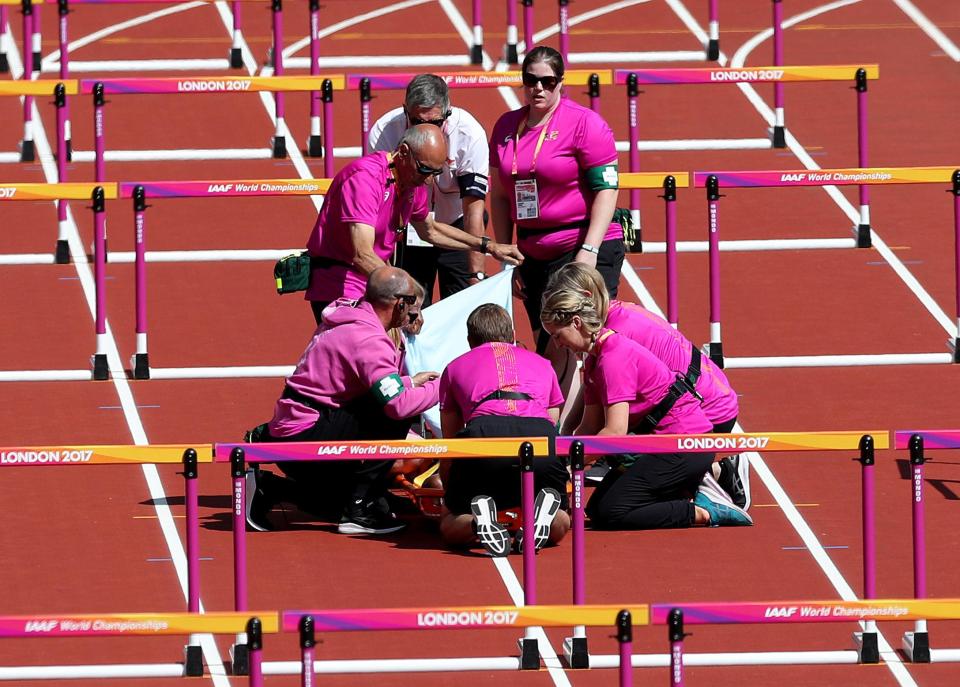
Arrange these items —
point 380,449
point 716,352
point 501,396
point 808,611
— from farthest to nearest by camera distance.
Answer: point 716,352 → point 501,396 → point 380,449 → point 808,611

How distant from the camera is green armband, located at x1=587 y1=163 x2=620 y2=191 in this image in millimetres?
11398

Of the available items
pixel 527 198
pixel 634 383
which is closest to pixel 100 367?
pixel 527 198

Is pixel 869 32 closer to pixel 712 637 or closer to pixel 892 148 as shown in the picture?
pixel 892 148

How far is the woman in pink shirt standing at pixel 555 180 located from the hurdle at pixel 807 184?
3.23 feet

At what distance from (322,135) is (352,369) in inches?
235

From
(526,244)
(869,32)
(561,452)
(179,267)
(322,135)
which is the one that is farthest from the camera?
(869,32)

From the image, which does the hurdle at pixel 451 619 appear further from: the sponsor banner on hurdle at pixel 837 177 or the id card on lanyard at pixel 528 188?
the sponsor banner on hurdle at pixel 837 177

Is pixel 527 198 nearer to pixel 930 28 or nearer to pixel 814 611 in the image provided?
pixel 814 611

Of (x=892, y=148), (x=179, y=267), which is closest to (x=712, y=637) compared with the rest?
(x=179, y=267)

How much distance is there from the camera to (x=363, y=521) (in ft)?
34.5

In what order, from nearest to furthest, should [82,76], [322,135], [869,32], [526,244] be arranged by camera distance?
[526,244] → [322,135] → [82,76] → [869,32]

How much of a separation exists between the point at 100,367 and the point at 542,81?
3073 mm

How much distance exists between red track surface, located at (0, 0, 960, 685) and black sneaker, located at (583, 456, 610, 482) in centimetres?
71

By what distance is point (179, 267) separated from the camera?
46.7ft
